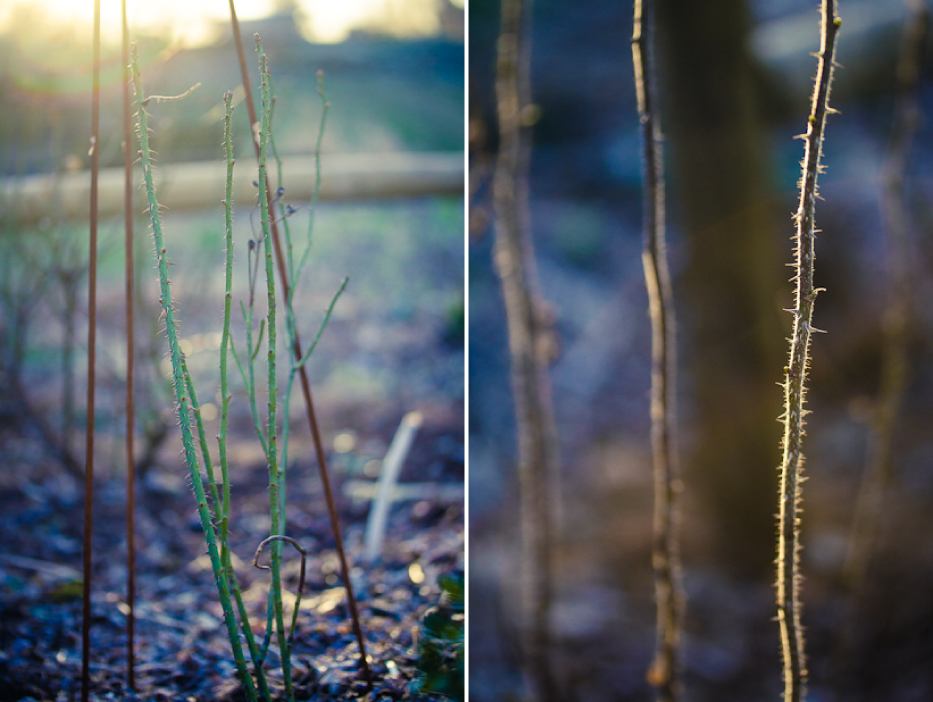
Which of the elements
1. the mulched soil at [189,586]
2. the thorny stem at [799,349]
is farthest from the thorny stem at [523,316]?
the thorny stem at [799,349]

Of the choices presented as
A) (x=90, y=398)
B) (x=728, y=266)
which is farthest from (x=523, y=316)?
(x=728, y=266)

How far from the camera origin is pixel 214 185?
1608mm

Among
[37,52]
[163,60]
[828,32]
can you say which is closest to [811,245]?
[828,32]

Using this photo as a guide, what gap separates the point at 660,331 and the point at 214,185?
140cm

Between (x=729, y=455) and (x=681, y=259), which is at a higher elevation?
(x=681, y=259)

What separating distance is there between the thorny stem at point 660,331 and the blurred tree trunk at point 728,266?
0.97 m

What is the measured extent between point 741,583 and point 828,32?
1.49 m

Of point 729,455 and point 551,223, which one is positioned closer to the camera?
point 729,455

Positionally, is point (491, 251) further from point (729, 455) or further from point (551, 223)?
point (729, 455)

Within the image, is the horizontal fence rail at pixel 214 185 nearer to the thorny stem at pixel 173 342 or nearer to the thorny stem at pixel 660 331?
the thorny stem at pixel 173 342

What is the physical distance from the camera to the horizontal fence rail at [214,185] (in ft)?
5.01

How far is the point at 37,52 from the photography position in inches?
64.1

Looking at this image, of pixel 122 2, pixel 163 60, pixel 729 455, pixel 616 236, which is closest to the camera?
pixel 122 2

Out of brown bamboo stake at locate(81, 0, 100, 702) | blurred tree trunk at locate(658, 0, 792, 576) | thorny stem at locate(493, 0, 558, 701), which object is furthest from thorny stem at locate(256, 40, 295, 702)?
blurred tree trunk at locate(658, 0, 792, 576)
